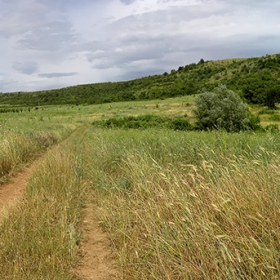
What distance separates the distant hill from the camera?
37062 millimetres

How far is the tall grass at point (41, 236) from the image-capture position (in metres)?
3.15

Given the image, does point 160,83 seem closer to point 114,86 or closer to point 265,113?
point 114,86

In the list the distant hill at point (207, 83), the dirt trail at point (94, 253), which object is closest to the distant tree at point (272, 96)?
the distant hill at point (207, 83)

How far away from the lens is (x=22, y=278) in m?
2.91

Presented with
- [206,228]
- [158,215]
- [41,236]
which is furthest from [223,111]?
[206,228]

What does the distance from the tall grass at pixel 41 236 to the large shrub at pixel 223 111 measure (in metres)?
Answer: 17.5

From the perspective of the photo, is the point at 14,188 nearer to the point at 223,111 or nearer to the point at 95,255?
the point at 95,255

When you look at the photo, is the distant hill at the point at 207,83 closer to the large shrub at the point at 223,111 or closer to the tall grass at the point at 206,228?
the large shrub at the point at 223,111

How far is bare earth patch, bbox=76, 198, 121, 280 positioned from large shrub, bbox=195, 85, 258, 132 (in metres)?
17.6

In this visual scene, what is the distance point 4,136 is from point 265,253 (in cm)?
963

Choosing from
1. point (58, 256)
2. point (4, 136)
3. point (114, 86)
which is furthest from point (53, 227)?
point (114, 86)

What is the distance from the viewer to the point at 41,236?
372cm

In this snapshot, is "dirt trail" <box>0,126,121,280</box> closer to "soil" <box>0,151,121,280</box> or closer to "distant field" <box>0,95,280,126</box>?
"soil" <box>0,151,121,280</box>

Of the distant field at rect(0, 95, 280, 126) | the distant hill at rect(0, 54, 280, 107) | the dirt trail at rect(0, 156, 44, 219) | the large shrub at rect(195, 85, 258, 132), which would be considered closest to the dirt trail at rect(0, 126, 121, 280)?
the dirt trail at rect(0, 156, 44, 219)
